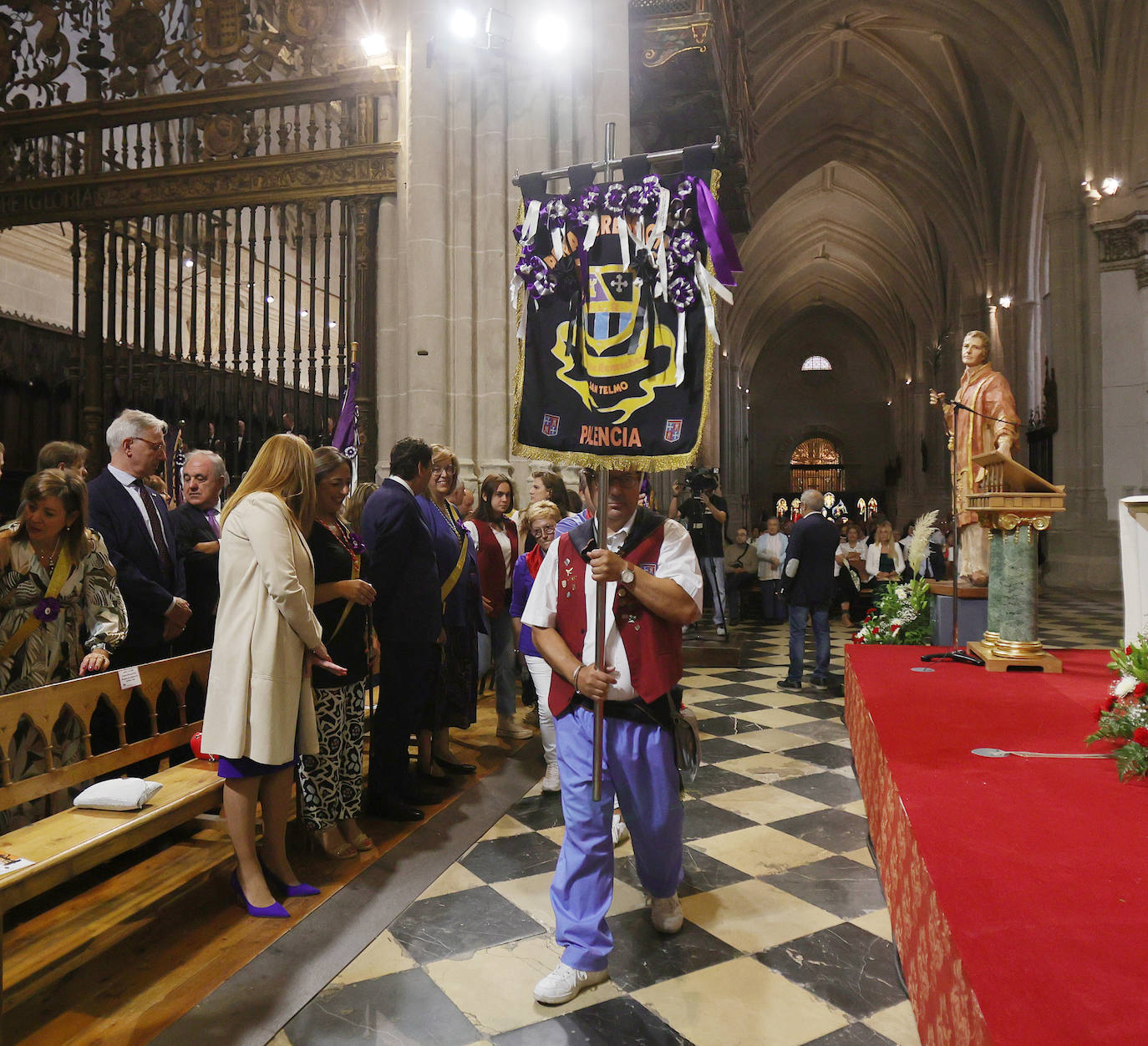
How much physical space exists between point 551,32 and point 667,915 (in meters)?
6.45

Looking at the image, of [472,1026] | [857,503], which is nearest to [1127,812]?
[472,1026]

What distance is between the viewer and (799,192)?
27.3m

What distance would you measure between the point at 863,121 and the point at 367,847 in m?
24.0

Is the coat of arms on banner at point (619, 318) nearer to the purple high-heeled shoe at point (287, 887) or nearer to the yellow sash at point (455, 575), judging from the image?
the yellow sash at point (455, 575)

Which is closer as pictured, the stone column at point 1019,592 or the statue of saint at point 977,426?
the stone column at point 1019,592

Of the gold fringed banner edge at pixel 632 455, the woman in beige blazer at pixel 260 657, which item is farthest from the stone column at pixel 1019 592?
the woman in beige blazer at pixel 260 657

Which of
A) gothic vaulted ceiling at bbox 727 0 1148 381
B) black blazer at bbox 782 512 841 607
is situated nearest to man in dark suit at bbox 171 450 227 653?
black blazer at bbox 782 512 841 607

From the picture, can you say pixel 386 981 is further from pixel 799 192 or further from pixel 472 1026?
pixel 799 192

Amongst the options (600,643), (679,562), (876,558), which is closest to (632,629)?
(600,643)

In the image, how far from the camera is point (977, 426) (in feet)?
21.2

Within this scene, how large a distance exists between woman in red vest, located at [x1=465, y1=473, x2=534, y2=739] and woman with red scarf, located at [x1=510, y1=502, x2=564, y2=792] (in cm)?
27

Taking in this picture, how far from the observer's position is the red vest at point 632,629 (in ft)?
8.53

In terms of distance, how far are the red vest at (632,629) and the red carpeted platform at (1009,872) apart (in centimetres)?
81

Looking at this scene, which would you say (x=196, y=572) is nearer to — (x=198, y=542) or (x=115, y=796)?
(x=198, y=542)
